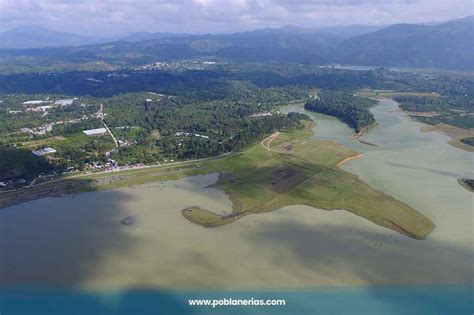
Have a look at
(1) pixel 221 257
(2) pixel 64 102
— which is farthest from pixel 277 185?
(2) pixel 64 102

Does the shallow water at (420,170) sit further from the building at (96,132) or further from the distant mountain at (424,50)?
the distant mountain at (424,50)

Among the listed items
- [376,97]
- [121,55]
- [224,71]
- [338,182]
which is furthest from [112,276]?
[121,55]

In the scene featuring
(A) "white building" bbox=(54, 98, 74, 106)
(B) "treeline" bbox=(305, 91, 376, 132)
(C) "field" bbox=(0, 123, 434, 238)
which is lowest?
(A) "white building" bbox=(54, 98, 74, 106)

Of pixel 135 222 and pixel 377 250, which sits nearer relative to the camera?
pixel 377 250

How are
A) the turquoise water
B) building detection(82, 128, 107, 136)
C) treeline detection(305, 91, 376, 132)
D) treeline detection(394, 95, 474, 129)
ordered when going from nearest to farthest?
the turquoise water → building detection(82, 128, 107, 136) → treeline detection(305, 91, 376, 132) → treeline detection(394, 95, 474, 129)

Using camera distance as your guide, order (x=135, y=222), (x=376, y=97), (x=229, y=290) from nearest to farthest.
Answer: (x=229, y=290) < (x=135, y=222) < (x=376, y=97)

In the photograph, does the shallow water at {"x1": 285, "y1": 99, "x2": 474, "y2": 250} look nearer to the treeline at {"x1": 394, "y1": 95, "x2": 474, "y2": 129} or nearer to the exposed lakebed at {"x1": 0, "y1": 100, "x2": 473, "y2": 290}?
the exposed lakebed at {"x1": 0, "y1": 100, "x2": 473, "y2": 290}

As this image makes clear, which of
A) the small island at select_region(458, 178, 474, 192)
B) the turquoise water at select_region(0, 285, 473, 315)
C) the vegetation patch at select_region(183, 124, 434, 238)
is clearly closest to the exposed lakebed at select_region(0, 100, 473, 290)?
the small island at select_region(458, 178, 474, 192)

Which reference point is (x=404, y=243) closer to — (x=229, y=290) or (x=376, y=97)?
(x=229, y=290)
